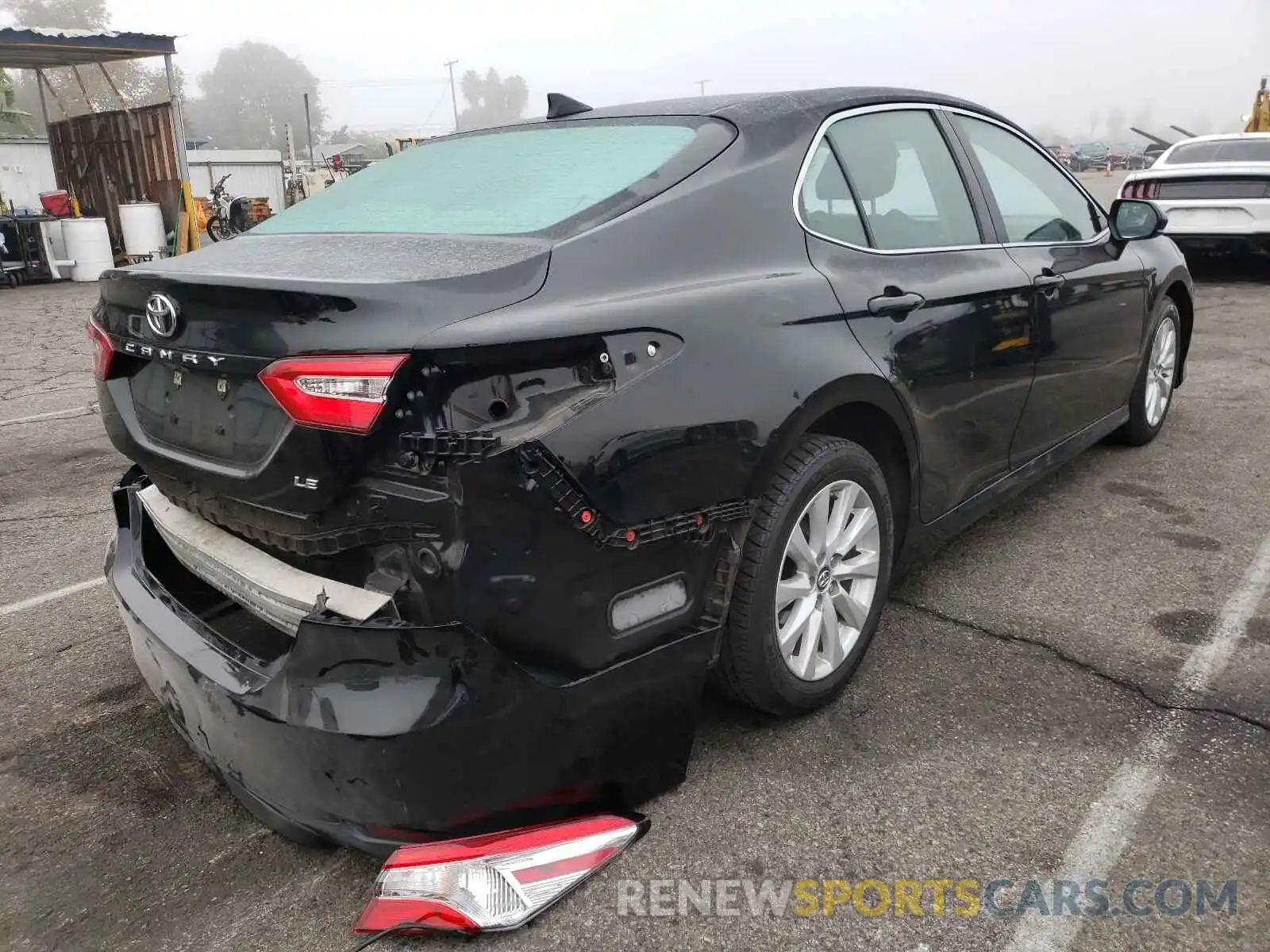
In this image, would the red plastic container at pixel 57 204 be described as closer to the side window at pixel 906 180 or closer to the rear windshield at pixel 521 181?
the rear windshield at pixel 521 181

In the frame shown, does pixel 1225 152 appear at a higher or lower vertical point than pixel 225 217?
higher

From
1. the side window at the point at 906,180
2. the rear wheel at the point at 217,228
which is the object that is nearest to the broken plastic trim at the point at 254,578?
the side window at the point at 906,180

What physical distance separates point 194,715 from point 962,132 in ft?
9.52

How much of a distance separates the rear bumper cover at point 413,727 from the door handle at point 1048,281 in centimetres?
195

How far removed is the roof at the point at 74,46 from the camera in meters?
14.2

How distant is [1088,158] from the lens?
202 ft

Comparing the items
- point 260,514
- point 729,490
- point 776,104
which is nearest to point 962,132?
point 776,104

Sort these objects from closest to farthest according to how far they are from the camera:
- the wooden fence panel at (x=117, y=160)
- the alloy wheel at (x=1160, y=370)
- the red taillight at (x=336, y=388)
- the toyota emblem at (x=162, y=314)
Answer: the red taillight at (x=336, y=388), the toyota emblem at (x=162, y=314), the alloy wheel at (x=1160, y=370), the wooden fence panel at (x=117, y=160)

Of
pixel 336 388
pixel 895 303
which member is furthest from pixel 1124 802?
pixel 336 388

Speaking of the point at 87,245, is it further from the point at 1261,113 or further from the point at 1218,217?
the point at 1261,113

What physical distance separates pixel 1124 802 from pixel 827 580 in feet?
2.74

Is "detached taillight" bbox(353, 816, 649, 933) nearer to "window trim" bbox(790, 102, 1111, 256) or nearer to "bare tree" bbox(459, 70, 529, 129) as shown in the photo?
"window trim" bbox(790, 102, 1111, 256)

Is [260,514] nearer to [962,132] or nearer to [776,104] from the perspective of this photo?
[776,104]

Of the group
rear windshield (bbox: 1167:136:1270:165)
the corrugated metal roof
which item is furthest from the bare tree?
rear windshield (bbox: 1167:136:1270:165)
